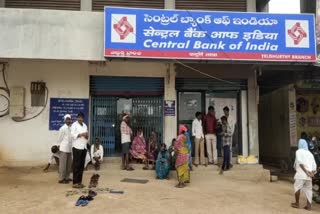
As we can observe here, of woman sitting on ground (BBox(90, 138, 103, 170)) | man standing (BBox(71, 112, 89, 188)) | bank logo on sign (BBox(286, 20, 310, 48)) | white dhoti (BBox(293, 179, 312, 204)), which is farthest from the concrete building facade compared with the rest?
white dhoti (BBox(293, 179, 312, 204))

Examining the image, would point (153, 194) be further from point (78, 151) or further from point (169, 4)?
point (169, 4)

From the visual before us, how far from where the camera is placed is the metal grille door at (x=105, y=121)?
12516 millimetres

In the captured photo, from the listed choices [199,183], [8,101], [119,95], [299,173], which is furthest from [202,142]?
[8,101]

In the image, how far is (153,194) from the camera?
9266mm

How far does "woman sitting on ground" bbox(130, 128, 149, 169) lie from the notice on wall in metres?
1.03

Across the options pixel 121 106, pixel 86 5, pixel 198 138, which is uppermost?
pixel 86 5

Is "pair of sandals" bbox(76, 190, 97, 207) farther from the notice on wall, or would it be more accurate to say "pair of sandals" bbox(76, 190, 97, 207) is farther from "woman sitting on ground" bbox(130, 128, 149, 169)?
the notice on wall

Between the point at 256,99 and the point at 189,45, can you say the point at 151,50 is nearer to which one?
the point at 189,45

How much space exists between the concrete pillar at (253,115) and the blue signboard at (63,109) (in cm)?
477

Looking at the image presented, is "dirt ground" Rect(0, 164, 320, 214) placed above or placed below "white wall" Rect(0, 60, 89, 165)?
below

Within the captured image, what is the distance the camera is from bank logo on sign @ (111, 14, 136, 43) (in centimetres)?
1095

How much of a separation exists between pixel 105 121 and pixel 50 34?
2971 mm

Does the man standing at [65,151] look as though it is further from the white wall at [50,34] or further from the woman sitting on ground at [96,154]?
the white wall at [50,34]

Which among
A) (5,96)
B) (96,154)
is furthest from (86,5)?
(96,154)
